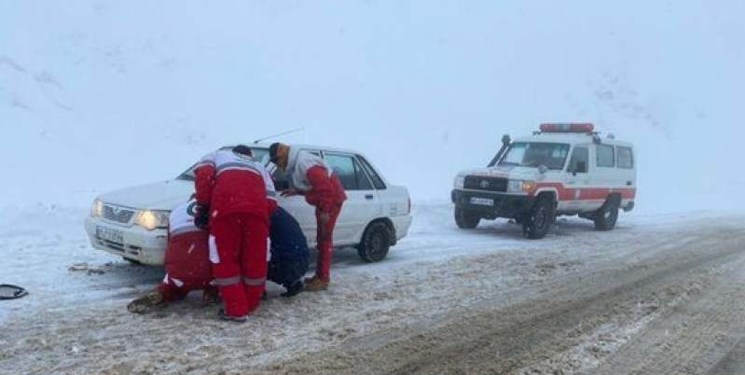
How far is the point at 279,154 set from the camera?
A: 7434 millimetres

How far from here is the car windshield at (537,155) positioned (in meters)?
13.4

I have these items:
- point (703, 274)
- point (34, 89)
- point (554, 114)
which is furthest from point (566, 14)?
point (703, 274)

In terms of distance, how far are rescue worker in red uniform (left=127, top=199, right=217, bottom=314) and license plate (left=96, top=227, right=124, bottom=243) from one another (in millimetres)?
883

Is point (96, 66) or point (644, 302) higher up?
point (96, 66)

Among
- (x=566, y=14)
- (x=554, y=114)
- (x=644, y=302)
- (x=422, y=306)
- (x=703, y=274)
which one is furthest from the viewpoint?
(x=566, y=14)

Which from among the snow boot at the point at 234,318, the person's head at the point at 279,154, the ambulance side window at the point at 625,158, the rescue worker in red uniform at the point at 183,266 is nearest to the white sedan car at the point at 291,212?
the person's head at the point at 279,154

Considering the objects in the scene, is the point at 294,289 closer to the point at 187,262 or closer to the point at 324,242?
the point at 324,242

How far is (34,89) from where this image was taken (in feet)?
54.9

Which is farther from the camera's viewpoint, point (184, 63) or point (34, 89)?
point (184, 63)

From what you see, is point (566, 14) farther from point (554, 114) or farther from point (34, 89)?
point (34, 89)

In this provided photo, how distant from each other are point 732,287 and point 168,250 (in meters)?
6.20

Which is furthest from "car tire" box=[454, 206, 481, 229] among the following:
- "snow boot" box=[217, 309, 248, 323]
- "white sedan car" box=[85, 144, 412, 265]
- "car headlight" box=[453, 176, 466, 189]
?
"snow boot" box=[217, 309, 248, 323]

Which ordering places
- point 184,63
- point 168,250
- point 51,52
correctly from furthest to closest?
point 184,63 < point 51,52 < point 168,250

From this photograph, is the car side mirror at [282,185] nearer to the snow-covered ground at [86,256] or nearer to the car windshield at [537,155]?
the snow-covered ground at [86,256]
